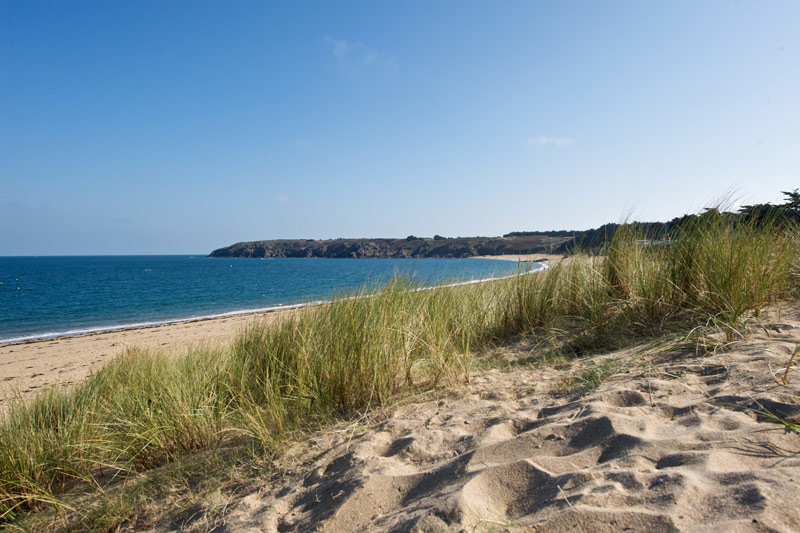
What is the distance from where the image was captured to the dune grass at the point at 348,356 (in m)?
2.69

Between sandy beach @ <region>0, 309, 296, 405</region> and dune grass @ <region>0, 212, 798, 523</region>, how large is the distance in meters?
3.75

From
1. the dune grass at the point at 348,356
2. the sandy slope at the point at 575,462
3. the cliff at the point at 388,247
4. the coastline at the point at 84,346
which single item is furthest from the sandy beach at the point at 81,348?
the cliff at the point at 388,247

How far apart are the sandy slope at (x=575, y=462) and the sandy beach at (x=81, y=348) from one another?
5408mm

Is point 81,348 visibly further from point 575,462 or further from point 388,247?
point 388,247

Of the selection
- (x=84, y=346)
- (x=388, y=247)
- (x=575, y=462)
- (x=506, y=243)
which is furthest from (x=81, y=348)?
(x=388, y=247)

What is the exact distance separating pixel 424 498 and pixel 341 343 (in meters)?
1.53

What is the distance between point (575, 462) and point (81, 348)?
→ 15.1 metres

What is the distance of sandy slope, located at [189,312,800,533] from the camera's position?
4.18ft

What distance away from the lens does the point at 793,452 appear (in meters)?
1.43

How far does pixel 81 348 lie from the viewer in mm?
12281

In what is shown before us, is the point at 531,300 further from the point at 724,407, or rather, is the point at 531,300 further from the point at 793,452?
the point at 793,452

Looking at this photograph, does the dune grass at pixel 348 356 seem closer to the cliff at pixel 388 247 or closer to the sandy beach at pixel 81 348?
the sandy beach at pixel 81 348

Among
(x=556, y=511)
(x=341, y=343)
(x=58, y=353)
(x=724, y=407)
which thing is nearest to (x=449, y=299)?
(x=341, y=343)

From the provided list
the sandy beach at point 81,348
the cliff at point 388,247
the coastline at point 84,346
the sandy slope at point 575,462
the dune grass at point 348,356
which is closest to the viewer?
the sandy slope at point 575,462
